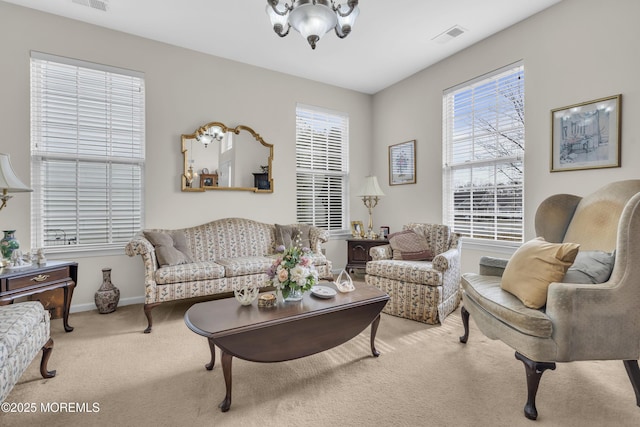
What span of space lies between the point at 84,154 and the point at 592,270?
439 cm

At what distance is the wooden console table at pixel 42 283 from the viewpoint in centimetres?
220

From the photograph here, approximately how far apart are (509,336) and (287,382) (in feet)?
4.40

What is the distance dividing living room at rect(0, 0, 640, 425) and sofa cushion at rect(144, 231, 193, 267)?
377mm

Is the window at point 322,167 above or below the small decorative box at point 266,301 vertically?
above

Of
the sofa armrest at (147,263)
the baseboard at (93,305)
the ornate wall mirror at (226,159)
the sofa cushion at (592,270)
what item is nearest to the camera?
the sofa cushion at (592,270)

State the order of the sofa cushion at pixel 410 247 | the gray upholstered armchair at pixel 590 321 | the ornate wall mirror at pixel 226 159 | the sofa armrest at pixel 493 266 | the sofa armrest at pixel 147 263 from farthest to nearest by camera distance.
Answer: the ornate wall mirror at pixel 226 159 → the sofa cushion at pixel 410 247 → the sofa armrest at pixel 147 263 → the sofa armrest at pixel 493 266 → the gray upholstered armchair at pixel 590 321

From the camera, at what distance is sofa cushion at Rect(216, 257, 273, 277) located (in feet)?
10.2

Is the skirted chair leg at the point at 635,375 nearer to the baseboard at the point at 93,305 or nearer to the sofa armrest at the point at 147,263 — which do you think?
the sofa armrest at the point at 147,263

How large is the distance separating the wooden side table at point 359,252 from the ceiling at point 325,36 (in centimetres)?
240

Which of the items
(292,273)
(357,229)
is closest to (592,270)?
(292,273)

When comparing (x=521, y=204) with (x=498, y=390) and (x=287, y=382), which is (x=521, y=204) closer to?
(x=498, y=390)

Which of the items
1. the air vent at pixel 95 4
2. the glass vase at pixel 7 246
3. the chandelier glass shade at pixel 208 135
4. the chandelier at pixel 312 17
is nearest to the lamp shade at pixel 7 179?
the glass vase at pixel 7 246

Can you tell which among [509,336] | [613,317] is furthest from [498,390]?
[613,317]

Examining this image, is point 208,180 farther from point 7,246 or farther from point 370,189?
point 370,189
